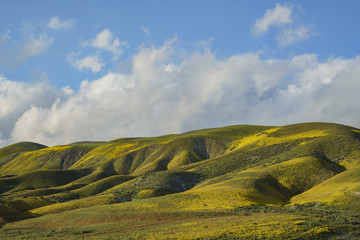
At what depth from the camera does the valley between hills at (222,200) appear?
42.4m

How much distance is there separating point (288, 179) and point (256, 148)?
4669 centimetres

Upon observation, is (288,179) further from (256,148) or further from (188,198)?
(256,148)

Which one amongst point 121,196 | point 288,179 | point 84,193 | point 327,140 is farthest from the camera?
point 84,193

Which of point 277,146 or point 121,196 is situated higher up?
point 277,146

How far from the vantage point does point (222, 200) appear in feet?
227

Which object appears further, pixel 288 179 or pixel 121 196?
pixel 121 196

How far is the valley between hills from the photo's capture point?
42.4 metres

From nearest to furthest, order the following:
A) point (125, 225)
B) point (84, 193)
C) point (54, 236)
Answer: point (54, 236)
point (125, 225)
point (84, 193)

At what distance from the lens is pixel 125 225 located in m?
50.5

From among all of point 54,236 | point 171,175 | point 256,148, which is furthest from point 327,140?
point 54,236

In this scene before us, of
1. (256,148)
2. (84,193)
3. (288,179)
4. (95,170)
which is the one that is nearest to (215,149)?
(256,148)

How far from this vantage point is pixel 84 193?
4626 inches

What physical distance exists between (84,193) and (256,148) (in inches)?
2716

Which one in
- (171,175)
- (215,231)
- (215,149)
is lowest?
(215,231)
